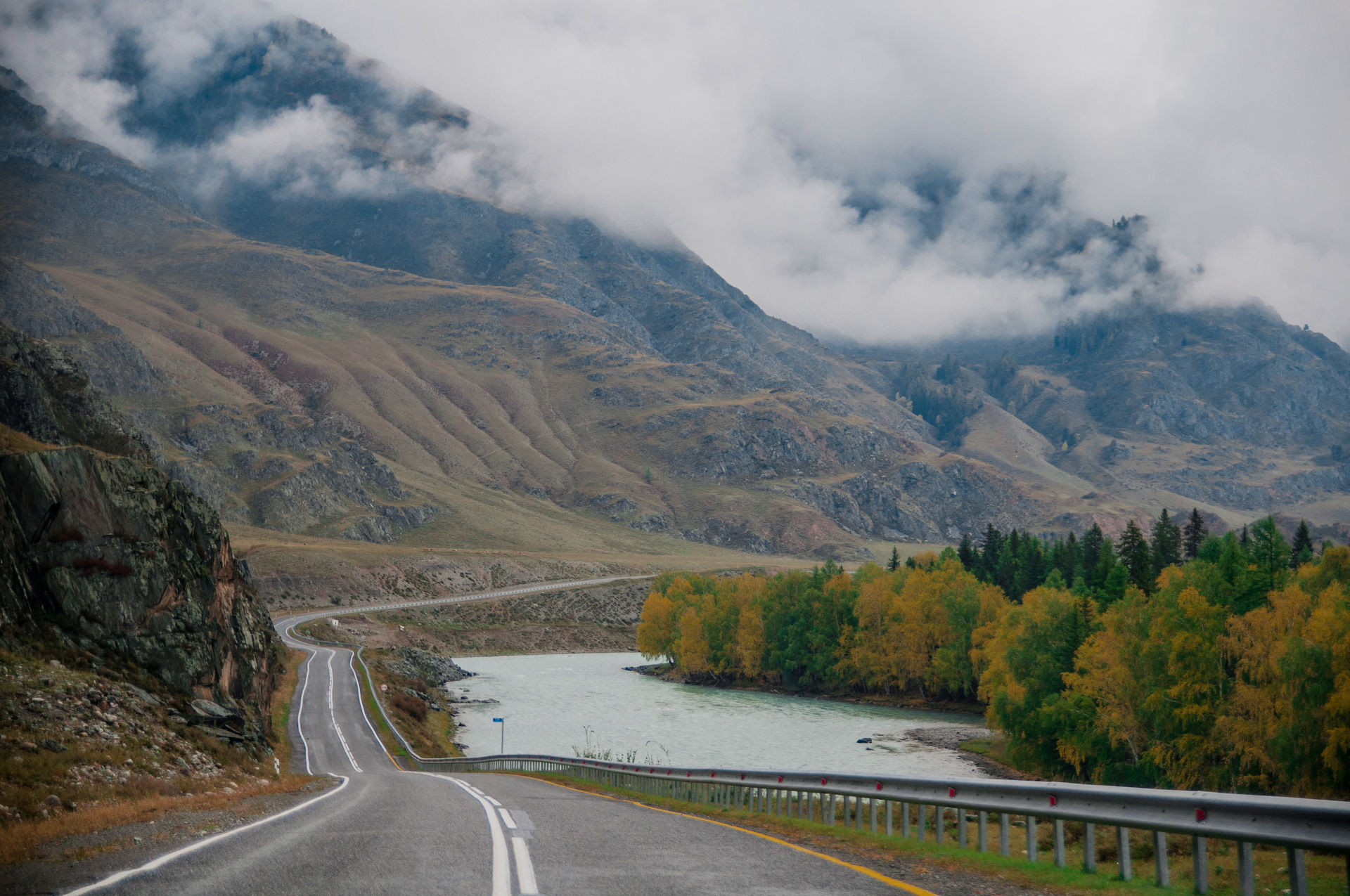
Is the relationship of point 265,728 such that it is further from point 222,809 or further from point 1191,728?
point 1191,728

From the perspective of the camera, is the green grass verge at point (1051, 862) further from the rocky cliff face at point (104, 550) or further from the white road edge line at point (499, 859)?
the rocky cliff face at point (104, 550)

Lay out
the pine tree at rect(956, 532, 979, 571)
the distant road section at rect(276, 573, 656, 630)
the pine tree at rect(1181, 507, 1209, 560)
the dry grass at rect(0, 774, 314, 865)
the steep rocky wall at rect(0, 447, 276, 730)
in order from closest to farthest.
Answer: the dry grass at rect(0, 774, 314, 865) < the steep rocky wall at rect(0, 447, 276, 730) < the pine tree at rect(1181, 507, 1209, 560) < the distant road section at rect(276, 573, 656, 630) < the pine tree at rect(956, 532, 979, 571)

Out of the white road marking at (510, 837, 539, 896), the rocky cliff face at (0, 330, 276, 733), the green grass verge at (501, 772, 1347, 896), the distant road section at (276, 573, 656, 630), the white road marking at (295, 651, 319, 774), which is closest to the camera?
the white road marking at (510, 837, 539, 896)

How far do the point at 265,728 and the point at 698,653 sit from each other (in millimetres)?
67234

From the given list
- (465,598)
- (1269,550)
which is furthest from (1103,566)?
(465,598)

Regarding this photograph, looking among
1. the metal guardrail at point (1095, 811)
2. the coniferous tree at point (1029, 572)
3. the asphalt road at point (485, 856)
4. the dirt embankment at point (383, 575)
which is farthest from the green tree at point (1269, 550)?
the dirt embankment at point (383, 575)

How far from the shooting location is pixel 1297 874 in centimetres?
660

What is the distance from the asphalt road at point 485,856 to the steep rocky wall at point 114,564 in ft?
45.3

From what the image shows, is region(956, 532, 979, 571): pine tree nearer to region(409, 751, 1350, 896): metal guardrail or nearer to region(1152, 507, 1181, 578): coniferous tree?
region(1152, 507, 1181, 578): coniferous tree

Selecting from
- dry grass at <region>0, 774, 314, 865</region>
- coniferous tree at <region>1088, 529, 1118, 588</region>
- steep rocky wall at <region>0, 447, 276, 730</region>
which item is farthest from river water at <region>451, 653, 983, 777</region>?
dry grass at <region>0, 774, 314, 865</region>

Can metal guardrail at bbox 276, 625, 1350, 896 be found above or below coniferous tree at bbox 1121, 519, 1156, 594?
below

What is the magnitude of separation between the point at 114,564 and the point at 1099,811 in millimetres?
29437

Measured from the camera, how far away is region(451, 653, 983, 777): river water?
53000 millimetres

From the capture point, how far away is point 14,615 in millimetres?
22266
